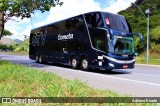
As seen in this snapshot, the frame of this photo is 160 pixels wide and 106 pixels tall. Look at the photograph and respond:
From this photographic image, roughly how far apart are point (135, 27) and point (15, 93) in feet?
146

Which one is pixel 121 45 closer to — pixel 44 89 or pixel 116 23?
pixel 116 23

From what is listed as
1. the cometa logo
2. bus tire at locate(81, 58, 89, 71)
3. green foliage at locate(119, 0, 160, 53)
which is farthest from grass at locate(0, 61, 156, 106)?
green foliage at locate(119, 0, 160, 53)

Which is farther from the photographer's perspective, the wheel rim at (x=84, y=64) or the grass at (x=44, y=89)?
the wheel rim at (x=84, y=64)

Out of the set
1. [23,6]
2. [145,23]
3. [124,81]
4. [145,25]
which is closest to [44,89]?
[124,81]

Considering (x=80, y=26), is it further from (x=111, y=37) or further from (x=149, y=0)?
(x=149, y=0)

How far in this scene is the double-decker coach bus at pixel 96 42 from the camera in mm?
17844

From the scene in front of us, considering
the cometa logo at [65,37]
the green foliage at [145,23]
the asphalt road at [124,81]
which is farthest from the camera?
the green foliage at [145,23]

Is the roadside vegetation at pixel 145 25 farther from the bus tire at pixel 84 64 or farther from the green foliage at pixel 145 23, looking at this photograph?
the bus tire at pixel 84 64

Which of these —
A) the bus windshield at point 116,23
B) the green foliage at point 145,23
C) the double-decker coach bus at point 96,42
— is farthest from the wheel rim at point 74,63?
the green foliage at point 145,23

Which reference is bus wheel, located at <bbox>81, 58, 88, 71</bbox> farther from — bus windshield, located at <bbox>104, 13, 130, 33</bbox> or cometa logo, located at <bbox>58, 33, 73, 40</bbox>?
bus windshield, located at <bbox>104, 13, 130, 33</bbox>

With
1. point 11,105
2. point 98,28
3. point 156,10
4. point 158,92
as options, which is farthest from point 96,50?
point 156,10

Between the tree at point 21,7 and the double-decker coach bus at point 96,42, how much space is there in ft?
8.21

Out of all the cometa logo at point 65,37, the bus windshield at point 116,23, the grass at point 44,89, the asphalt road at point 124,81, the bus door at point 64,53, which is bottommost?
the asphalt road at point 124,81

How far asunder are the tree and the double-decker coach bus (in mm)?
2503
